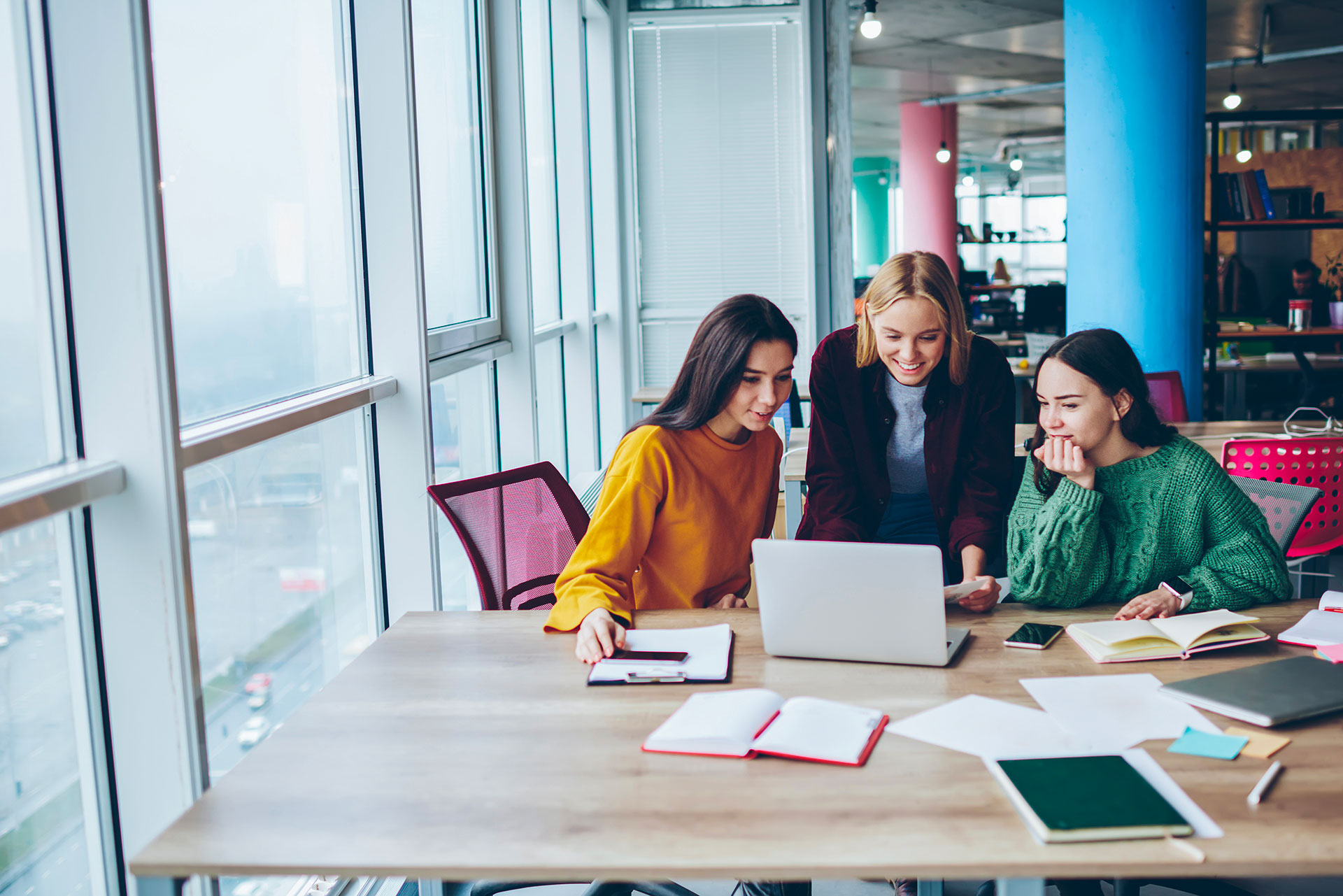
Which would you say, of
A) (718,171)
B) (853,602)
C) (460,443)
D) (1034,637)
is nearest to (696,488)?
(853,602)

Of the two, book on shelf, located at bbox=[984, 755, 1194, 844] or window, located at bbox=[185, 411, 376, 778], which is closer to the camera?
book on shelf, located at bbox=[984, 755, 1194, 844]

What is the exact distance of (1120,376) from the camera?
2.04 metres

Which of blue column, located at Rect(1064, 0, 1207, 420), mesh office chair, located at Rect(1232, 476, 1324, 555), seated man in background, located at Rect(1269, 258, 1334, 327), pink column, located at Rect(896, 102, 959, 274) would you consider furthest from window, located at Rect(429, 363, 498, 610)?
pink column, located at Rect(896, 102, 959, 274)

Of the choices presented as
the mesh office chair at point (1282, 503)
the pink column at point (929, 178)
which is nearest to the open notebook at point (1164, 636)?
the mesh office chair at point (1282, 503)

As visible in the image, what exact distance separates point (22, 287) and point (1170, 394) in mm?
4222

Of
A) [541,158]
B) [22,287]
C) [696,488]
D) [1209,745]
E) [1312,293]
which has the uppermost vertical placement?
[541,158]

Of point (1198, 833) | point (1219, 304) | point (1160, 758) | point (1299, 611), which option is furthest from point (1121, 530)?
point (1219, 304)

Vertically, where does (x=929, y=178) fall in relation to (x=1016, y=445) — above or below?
above

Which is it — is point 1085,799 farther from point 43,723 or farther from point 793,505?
point 793,505

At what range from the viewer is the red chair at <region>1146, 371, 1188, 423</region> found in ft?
14.4

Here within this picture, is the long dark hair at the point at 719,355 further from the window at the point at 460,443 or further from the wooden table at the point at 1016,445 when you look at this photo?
the wooden table at the point at 1016,445

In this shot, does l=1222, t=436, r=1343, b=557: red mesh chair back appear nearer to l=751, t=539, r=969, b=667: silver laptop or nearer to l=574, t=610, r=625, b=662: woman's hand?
l=751, t=539, r=969, b=667: silver laptop

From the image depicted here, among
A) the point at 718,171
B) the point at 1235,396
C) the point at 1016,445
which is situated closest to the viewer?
the point at 1016,445

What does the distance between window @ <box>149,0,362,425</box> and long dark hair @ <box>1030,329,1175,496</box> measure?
5.31 ft
